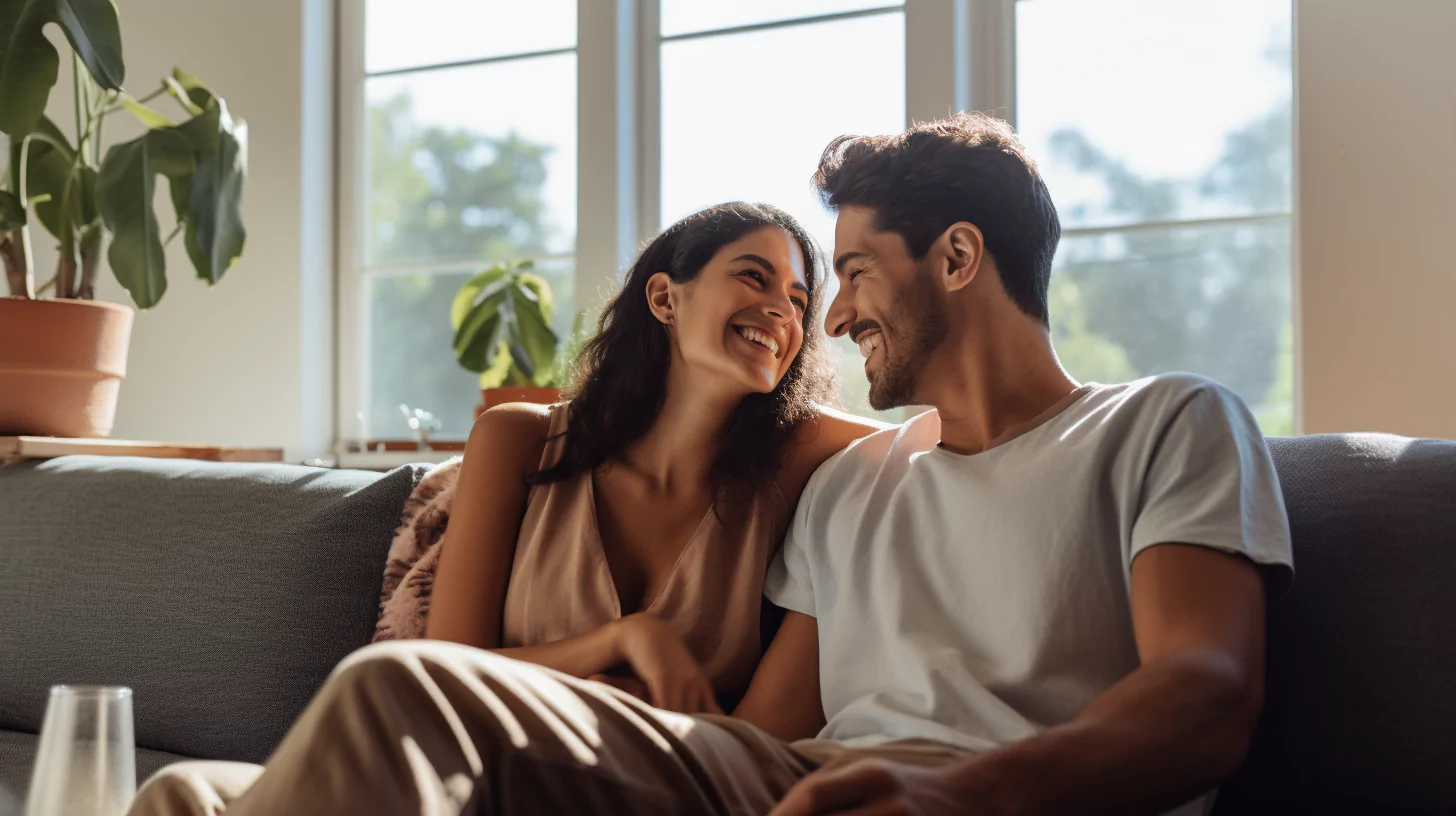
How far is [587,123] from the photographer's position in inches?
131

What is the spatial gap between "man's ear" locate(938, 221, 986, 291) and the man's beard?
0.03 meters

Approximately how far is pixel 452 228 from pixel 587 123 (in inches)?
22.2

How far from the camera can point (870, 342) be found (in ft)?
4.96

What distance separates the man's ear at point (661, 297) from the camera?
70.6 inches

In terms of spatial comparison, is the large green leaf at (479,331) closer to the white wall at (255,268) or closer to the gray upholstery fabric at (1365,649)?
the white wall at (255,268)

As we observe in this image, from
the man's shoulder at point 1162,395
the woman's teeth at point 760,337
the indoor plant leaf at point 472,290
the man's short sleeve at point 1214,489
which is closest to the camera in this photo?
the man's short sleeve at point 1214,489

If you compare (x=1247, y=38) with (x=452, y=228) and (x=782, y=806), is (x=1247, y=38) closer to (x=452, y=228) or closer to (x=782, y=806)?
(x=452, y=228)

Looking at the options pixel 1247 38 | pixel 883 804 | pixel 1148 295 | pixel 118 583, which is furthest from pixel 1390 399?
pixel 118 583

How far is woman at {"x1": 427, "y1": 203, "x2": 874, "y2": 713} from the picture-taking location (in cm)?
162

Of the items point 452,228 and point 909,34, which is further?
point 452,228

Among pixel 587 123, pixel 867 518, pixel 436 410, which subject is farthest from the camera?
pixel 436 410

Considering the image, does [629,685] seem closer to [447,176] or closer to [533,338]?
[533,338]

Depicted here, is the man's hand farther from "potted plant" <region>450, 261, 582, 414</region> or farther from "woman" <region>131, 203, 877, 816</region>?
"potted plant" <region>450, 261, 582, 414</region>

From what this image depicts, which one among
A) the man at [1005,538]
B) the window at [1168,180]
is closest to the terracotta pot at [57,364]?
the man at [1005,538]
